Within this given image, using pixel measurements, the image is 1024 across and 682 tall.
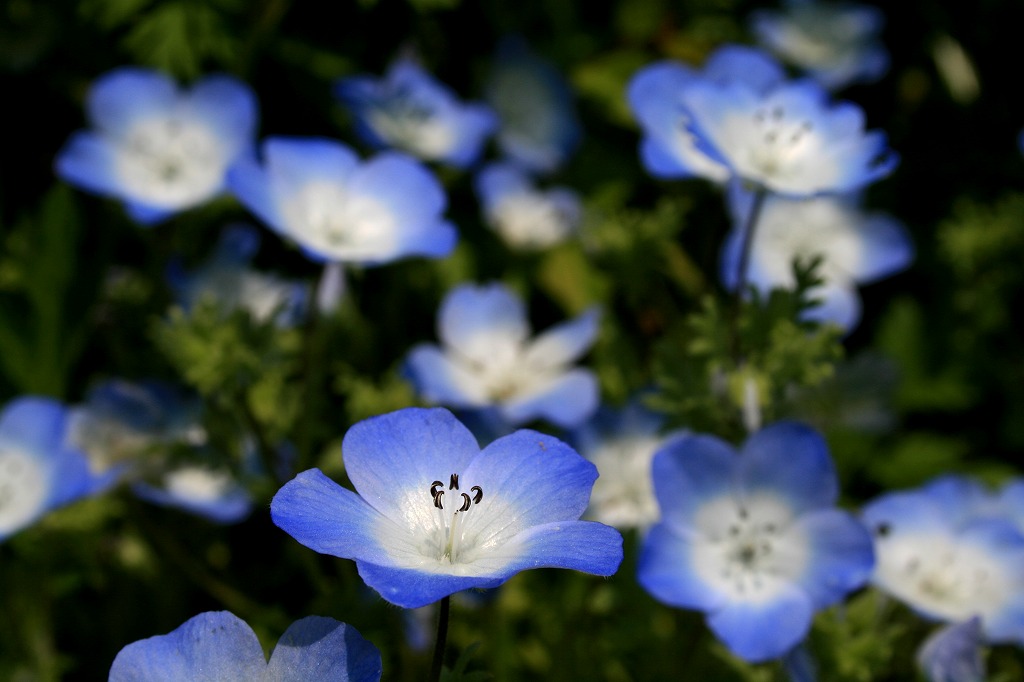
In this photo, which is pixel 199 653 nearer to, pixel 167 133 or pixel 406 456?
pixel 406 456

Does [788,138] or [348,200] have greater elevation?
[788,138]

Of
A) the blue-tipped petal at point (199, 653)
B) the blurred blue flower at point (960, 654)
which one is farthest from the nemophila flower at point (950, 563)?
the blue-tipped petal at point (199, 653)

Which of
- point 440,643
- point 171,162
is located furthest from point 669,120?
point 440,643

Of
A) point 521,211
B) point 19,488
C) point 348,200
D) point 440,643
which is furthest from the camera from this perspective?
point 521,211

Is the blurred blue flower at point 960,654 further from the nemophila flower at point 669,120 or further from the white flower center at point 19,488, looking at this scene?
the white flower center at point 19,488

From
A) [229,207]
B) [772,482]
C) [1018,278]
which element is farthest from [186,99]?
[1018,278]

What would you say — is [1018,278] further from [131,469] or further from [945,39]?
[131,469]

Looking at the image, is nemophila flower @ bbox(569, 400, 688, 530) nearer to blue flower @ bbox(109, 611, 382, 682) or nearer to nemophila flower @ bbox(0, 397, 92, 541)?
nemophila flower @ bbox(0, 397, 92, 541)
